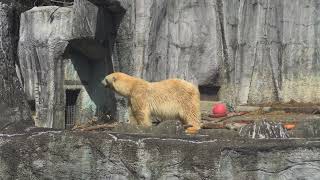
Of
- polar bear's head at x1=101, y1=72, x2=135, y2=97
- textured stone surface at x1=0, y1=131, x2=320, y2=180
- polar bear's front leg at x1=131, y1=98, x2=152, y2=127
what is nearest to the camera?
textured stone surface at x1=0, y1=131, x2=320, y2=180

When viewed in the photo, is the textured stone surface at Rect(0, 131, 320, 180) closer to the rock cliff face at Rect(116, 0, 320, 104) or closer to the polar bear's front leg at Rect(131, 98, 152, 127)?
the polar bear's front leg at Rect(131, 98, 152, 127)

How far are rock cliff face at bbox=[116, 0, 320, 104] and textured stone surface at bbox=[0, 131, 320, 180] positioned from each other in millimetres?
6980

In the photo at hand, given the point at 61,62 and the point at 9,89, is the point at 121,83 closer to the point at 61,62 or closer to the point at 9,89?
the point at 9,89

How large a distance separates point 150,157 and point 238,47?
7842 mm

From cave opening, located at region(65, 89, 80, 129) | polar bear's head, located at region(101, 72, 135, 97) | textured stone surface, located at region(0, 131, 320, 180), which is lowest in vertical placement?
cave opening, located at region(65, 89, 80, 129)

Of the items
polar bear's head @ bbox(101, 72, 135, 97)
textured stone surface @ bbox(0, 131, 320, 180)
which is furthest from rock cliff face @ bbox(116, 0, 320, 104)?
A: textured stone surface @ bbox(0, 131, 320, 180)

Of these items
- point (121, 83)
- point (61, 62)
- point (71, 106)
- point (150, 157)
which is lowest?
point (71, 106)

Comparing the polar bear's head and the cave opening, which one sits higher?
the polar bear's head

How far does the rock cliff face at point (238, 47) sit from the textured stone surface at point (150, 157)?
6.98 metres

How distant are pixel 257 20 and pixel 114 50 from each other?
2923mm

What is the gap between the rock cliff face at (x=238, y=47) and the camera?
479 inches

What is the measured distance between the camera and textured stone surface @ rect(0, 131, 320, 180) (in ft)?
15.4

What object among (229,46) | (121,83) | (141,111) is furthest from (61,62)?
(141,111)

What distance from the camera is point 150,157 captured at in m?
4.86
